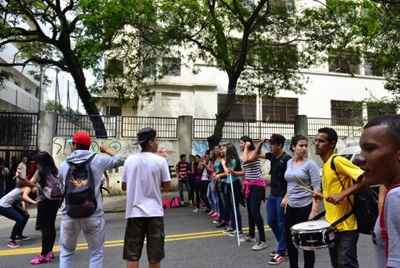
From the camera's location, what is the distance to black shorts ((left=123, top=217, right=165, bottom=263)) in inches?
191

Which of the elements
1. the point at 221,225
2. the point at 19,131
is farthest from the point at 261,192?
the point at 19,131

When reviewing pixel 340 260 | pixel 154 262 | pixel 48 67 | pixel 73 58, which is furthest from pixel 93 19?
pixel 340 260

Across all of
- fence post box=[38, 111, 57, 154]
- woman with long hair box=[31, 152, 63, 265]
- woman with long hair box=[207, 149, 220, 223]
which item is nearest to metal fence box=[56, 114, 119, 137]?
fence post box=[38, 111, 57, 154]

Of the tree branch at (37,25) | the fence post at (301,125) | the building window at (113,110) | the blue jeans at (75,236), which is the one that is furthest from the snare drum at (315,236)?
the building window at (113,110)

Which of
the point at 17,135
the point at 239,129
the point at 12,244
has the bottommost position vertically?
the point at 12,244

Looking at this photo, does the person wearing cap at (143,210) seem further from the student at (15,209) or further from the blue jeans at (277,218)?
the student at (15,209)

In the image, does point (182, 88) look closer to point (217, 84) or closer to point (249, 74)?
point (217, 84)

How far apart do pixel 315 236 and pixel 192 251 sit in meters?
3.78

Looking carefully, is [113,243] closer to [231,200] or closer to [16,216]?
[16,216]

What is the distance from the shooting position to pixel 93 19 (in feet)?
45.1

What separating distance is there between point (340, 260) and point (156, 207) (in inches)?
77.7

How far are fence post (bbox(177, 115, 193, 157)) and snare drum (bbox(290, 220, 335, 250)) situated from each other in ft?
48.4

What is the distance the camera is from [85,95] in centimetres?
1831

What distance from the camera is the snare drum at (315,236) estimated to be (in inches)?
158
